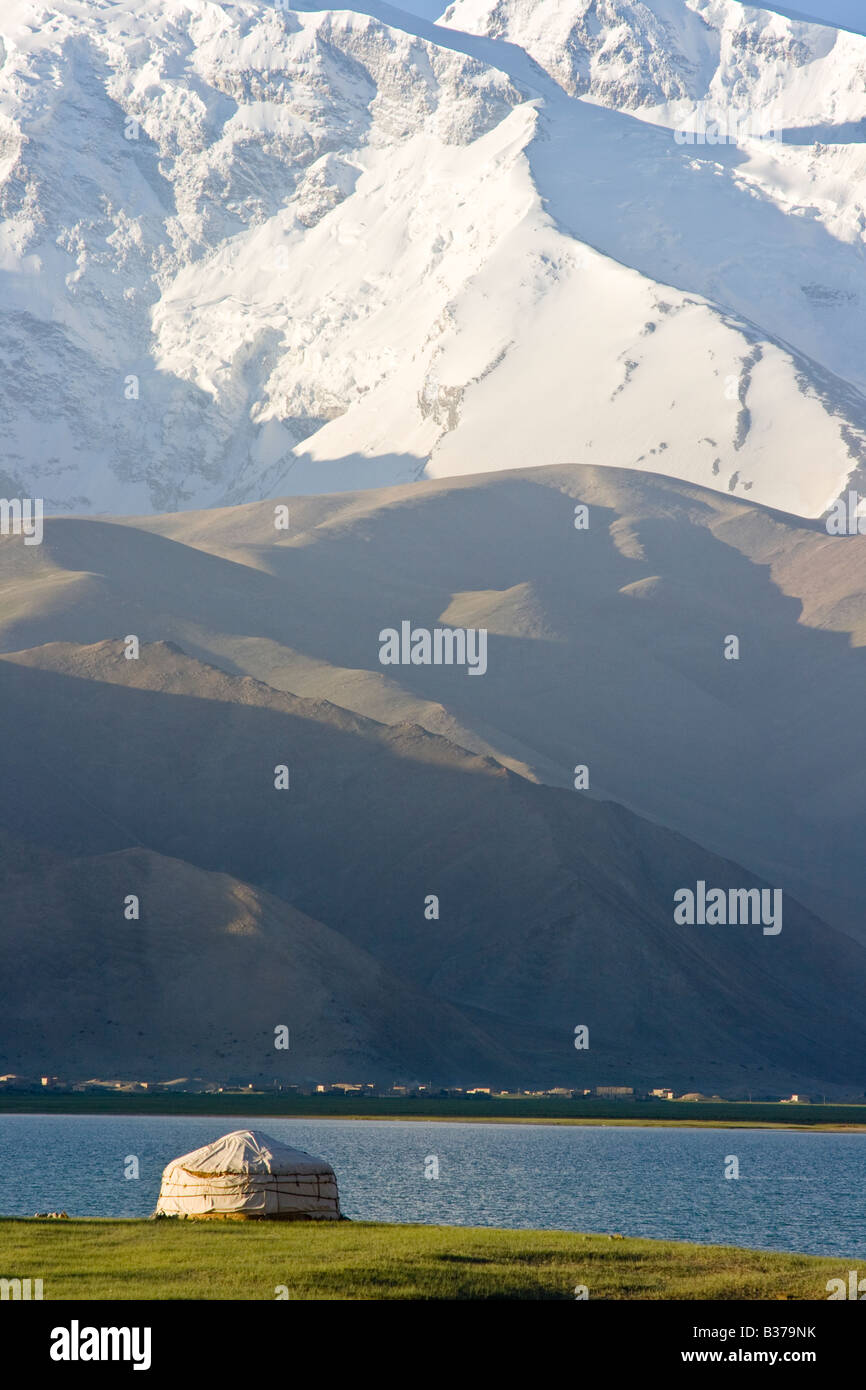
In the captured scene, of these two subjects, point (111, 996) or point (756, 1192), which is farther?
point (111, 996)

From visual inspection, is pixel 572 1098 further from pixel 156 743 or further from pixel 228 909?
pixel 156 743

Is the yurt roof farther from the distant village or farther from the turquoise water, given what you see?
the distant village

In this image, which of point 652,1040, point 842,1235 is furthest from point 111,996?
point 842,1235

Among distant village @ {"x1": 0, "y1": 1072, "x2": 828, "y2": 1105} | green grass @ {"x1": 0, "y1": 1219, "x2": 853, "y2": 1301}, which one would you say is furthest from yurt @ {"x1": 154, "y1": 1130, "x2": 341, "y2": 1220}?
distant village @ {"x1": 0, "y1": 1072, "x2": 828, "y2": 1105}

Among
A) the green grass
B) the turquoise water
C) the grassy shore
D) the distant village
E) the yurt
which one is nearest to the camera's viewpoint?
the green grass

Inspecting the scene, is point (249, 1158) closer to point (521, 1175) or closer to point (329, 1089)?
point (521, 1175)

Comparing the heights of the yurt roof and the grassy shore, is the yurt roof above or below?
above

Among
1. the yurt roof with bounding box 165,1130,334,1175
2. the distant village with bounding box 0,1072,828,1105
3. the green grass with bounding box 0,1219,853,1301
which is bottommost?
the distant village with bounding box 0,1072,828,1105

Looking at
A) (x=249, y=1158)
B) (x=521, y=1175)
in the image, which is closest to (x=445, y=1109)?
(x=521, y=1175)
